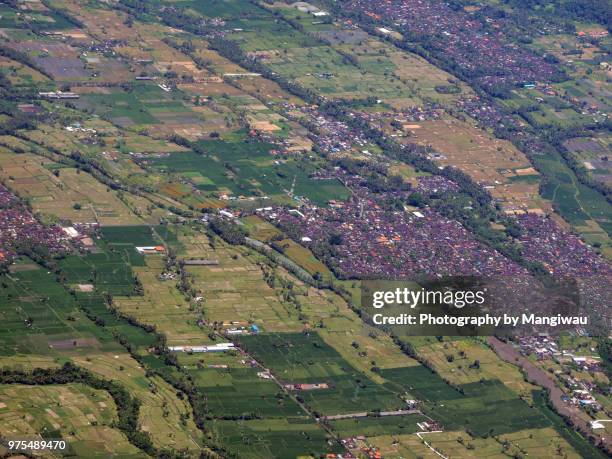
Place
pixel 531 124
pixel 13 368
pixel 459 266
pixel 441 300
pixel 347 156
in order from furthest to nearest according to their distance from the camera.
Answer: pixel 531 124 → pixel 347 156 → pixel 459 266 → pixel 441 300 → pixel 13 368

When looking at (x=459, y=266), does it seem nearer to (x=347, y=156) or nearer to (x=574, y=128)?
(x=347, y=156)

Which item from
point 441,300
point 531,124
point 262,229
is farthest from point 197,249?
point 531,124

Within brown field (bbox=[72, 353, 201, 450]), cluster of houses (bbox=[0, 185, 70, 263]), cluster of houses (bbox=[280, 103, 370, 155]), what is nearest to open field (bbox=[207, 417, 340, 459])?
brown field (bbox=[72, 353, 201, 450])

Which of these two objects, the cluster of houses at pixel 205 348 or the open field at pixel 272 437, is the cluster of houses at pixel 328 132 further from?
the open field at pixel 272 437

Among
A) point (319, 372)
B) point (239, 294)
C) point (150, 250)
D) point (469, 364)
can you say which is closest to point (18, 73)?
point (150, 250)

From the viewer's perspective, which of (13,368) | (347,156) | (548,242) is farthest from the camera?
(347,156)

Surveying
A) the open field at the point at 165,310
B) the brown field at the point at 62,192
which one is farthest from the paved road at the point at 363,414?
the brown field at the point at 62,192

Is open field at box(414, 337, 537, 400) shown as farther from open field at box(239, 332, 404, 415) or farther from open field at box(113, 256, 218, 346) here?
open field at box(113, 256, 218, 346)

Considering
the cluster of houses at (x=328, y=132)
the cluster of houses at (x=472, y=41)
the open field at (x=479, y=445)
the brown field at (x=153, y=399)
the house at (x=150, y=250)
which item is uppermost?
the cluster of houses at (x=472, y=41)

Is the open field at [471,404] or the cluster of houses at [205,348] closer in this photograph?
the open field at [471,404]

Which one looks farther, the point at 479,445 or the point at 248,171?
the point at 248,171

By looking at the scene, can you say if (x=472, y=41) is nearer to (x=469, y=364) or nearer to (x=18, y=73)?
(x=18, y=73)
